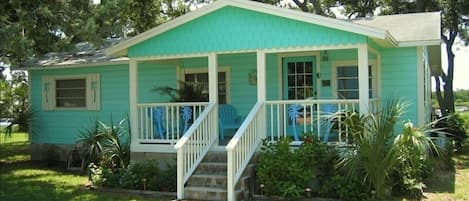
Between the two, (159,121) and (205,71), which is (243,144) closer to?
(159,121)

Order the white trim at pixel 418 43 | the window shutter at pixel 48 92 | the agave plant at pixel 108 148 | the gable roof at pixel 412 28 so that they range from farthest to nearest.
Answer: the window shutter at pixel 48 92
the agave plant at pixel 108 148
the gable roof at pixel 412 28
the white trim at pixel 418 43

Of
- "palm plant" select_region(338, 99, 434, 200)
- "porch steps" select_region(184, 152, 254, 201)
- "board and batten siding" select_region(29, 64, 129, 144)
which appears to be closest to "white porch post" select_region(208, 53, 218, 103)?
"porch steps" select_region(184, 152, 254, 201)

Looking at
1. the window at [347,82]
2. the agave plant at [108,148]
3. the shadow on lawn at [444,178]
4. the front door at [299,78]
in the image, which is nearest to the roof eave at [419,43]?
the window at [347,82]

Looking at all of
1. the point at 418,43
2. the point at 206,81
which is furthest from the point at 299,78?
the point at 418,43

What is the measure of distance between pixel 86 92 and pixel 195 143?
5.85 metres

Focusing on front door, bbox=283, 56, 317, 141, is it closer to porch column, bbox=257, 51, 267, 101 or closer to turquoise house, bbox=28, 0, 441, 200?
turquoise house, bbox=28, 0, 441, 200

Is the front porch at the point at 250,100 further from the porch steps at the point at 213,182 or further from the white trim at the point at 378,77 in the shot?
the porch steps at the point at 213,182

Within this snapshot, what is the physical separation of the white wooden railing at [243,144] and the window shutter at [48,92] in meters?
7.58

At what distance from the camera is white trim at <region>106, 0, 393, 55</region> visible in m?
8.50

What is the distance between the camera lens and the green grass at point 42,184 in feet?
29.0

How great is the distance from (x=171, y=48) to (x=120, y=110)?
3826 millimetres

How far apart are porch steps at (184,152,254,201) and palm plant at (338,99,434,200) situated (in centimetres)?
176

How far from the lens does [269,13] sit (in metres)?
9.29

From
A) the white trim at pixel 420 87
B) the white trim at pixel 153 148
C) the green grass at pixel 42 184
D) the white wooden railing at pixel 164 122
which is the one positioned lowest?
the green grass at pixel 42 184
